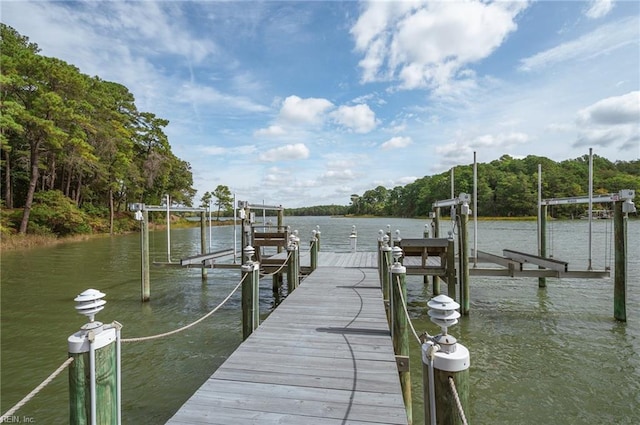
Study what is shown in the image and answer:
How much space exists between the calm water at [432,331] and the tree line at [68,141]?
14065 millimetres

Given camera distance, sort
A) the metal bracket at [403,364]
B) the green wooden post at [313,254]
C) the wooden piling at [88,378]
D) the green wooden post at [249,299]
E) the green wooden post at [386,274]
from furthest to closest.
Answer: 1. the green wooden post at [313,254]
2. the green wooden post at [386,274]
3. the green wooden post at [249,299]
4. the metal bracket at [403,364]
5. the wooden piling at [88,378]

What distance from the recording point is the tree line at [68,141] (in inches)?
891

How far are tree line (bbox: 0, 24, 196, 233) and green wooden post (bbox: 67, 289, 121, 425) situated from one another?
23.7 m

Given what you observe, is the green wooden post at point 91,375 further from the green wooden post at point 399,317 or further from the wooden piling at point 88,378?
the green wooden post at point 399,317

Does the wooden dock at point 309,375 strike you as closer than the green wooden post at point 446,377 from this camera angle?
No

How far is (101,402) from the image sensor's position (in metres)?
2.21

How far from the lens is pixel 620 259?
310 inches

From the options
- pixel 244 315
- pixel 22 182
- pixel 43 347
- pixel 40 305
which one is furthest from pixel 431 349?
pixel 22 182

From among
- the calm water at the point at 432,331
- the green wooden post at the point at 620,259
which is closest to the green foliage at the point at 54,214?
the calm water at the point at 432,331

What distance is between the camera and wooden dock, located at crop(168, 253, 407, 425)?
2666 millimetres

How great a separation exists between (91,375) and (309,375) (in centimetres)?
195

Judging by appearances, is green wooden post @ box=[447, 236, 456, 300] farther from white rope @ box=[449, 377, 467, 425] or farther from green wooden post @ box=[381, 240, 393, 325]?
white rope @ box=[449, 377, 467, 425]

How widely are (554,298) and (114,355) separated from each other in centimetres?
1289

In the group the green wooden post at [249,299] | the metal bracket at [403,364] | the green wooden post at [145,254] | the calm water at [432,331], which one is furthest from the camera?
the green wooden post at [145,254]
